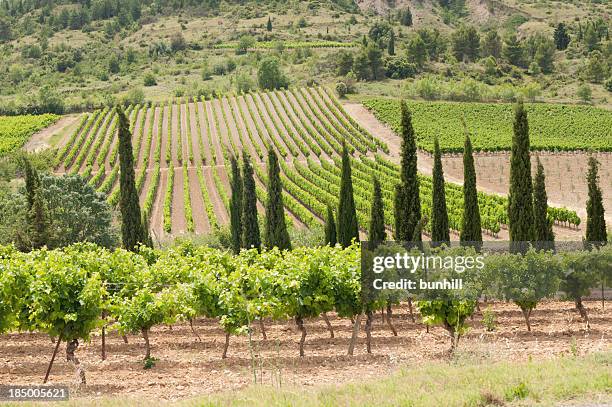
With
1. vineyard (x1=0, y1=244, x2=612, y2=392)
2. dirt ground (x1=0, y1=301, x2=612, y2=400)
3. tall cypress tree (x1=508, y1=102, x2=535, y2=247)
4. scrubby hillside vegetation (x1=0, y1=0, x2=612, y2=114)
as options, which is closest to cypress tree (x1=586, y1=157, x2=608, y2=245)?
tall cypress tree (x1=508, y1=102, x2=535, y2=247)

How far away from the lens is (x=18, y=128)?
10544 centimetres

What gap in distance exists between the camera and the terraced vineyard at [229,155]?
218ft

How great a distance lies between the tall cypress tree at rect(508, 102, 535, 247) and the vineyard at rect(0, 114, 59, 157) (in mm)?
74274

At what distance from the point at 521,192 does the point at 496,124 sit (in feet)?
258

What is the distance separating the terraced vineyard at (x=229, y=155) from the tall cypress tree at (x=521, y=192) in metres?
24.8

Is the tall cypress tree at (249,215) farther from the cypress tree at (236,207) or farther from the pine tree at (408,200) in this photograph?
the pine tree at (408,200)

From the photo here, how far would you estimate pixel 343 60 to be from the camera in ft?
466

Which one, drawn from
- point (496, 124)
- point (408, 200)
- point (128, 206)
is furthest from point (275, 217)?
point (496, 124)

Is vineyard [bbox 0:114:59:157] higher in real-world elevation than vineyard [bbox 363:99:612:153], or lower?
Result: higher

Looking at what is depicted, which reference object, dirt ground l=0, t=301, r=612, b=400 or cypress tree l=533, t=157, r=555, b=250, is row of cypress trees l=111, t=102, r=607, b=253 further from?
dirt ground l=0, t=301, r=612, b=400

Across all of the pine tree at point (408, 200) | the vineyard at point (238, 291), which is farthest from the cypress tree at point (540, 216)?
the vineyard at point (238, 291)

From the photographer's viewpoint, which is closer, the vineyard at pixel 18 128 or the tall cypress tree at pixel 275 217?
the tall cypress tree at pixel 275 217

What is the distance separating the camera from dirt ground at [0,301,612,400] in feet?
65.1

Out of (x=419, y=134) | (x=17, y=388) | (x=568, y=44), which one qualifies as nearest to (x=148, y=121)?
(x=419, y=134)
